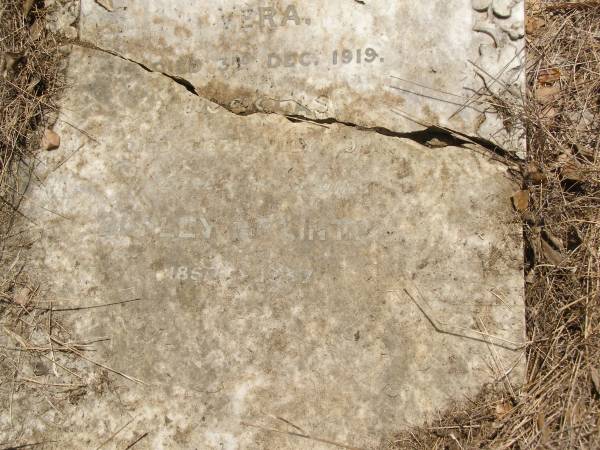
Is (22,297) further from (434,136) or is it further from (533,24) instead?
(533,24)

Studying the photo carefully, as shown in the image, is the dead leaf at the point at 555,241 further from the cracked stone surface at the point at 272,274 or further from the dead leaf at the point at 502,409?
the dead leaf at the point at 502,409

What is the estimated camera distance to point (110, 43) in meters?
2.66

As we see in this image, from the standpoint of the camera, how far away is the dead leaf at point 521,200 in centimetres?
239

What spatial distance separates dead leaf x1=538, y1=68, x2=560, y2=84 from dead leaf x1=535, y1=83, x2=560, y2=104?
0.03 m

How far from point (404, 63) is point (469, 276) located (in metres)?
0.93

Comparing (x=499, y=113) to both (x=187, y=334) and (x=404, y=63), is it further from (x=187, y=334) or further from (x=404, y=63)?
(x=187, y=334)

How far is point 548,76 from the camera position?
A: 8.79 ft

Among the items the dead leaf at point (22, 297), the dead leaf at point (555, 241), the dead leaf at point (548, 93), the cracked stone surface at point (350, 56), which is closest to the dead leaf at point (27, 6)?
the cracked stone surface at point (350, 56)

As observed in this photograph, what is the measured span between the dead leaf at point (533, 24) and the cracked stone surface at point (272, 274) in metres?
0.76

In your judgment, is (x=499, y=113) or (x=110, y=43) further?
(x=110, y=43)

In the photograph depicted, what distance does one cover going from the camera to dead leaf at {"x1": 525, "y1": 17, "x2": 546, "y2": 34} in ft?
8.94

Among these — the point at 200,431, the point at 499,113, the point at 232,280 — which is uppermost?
the point at 499,113

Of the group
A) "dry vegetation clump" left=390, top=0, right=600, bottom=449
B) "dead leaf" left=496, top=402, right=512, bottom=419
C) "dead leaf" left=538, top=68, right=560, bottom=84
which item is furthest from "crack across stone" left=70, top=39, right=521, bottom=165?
"dead leaf" left=496, top=402, right=512, bottom=419

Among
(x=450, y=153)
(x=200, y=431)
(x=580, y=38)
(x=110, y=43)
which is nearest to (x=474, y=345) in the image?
(x=450, y=153)
